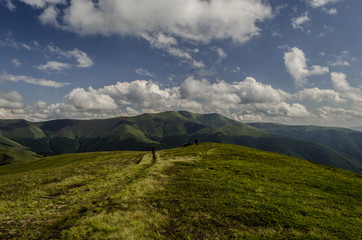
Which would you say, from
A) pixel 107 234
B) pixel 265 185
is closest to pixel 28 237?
pixel 107 234

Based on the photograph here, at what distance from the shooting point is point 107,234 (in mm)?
11953

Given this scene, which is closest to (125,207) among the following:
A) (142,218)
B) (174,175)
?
(142,218)

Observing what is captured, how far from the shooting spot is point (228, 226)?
1335 centimetres

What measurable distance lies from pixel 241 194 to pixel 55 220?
1892cm

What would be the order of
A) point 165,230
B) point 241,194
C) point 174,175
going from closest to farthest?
1. point 165,230
2. point 241,194
3. point 174,175

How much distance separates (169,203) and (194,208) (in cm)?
274

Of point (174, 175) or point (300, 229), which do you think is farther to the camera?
point (174, 175)

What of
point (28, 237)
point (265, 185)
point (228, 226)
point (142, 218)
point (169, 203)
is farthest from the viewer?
point (265, 185)

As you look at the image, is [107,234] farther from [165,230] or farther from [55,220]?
[55,220]

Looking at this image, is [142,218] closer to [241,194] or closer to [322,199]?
[241,194]

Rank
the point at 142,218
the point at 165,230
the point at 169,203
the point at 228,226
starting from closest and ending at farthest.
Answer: the point at 165,230 → the point at 228,226 → the point at 142,218 → the point at 169,203

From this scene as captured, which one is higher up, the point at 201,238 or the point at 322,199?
the point at 201,238

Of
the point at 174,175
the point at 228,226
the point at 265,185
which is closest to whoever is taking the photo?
the point at 228,226

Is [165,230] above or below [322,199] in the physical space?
above
